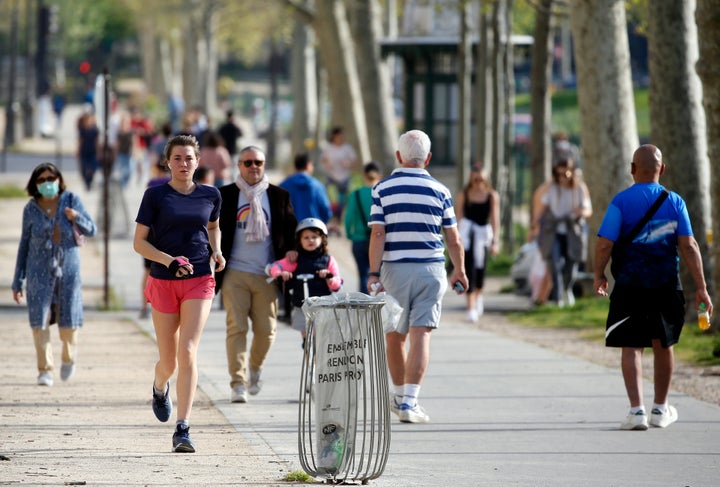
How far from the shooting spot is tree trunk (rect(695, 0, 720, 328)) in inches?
520

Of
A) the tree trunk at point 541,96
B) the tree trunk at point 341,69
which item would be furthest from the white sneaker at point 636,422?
the tree trunk at point 341,69

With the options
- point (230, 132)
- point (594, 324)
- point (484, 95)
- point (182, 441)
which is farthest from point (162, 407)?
point (230, 132)

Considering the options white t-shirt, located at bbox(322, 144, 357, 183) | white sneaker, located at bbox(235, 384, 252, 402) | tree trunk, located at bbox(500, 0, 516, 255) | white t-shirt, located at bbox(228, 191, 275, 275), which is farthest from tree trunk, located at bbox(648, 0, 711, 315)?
white t-shirt, located at bbox(322, 144, 357, 183)

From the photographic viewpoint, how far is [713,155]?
44.5ft

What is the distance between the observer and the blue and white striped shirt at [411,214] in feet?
32.1

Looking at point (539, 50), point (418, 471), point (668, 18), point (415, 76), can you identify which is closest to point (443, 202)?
point (418, 471)

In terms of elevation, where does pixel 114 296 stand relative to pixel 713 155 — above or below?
below

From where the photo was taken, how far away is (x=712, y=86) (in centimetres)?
1334

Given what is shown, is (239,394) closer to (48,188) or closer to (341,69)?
(48,188)

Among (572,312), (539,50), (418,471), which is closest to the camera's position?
(418,471)

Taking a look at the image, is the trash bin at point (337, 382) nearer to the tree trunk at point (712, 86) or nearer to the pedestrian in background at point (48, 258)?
the pedestrian in background at point (48, 258)

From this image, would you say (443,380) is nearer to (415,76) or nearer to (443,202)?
(443,202)

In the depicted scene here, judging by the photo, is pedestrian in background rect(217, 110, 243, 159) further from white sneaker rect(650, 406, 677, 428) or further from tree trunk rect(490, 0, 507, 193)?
white sneaker rect(650, 406, 677, 428)

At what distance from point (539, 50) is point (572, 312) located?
6.63 meters
